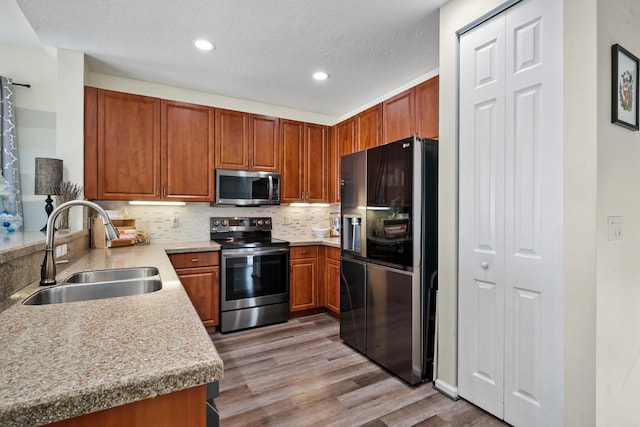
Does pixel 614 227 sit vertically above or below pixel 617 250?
above

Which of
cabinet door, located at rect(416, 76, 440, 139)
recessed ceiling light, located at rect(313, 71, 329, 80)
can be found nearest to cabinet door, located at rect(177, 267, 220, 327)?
recessed ceiling light, located at rect(313, 71, 329, 80)

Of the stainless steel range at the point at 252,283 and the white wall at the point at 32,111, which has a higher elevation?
the white wall at the point at 32,111

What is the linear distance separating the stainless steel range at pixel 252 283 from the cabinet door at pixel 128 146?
850 mm

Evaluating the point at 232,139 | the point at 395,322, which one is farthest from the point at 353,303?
the point at 232,139

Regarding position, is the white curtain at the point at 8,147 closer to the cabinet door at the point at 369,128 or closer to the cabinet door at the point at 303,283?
the cabinet door at the point at 303,283

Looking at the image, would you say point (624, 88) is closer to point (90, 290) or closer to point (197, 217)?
point (90, 290)

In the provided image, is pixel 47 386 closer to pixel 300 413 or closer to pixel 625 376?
pixel 300 413

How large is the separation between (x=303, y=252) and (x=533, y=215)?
2.40 meters

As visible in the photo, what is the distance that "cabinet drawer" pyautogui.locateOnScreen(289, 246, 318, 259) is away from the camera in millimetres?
3547

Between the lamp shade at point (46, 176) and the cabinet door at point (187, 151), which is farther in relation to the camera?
the cabinet door at point (187, 151)

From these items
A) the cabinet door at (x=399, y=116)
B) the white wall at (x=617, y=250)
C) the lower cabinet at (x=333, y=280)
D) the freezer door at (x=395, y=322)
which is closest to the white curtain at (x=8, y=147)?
the lower cabinet at (x=333, y=280)

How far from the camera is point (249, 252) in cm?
326

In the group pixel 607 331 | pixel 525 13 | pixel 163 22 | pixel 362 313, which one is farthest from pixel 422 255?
pixel 163 22

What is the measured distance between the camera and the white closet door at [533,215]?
1.52 m
